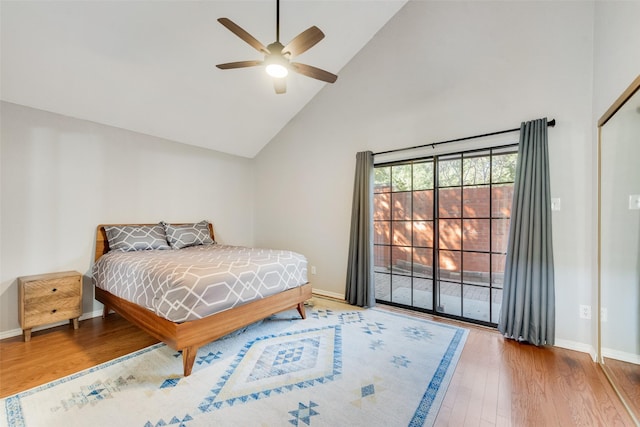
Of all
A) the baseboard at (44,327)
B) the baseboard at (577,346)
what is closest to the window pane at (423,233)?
the baseboard at (577,346)

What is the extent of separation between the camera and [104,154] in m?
3.40

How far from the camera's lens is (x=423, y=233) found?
3.41 meters

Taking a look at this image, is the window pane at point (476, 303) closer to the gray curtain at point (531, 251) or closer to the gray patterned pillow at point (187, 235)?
the gray curtain at point (531, 251)

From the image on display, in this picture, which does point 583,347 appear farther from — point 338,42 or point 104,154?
point 104,154

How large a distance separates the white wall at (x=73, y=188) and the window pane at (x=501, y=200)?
161 inches

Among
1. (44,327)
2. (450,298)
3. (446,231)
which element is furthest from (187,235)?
(450,298)

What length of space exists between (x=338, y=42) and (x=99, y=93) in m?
2.88

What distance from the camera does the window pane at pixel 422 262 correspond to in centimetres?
334

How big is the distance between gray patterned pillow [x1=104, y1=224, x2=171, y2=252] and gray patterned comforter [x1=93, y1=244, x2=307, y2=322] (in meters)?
0.18

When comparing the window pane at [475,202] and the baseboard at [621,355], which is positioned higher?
the window pane at [475,202]

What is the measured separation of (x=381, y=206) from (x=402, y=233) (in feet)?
1.55

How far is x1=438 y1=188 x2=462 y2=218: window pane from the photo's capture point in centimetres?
316

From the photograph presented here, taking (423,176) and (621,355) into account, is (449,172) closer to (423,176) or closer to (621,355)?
(423,176)

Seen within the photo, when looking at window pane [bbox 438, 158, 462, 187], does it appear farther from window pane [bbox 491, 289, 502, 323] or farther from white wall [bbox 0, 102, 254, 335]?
white wall [bbox 0, 102, 254, 335]
